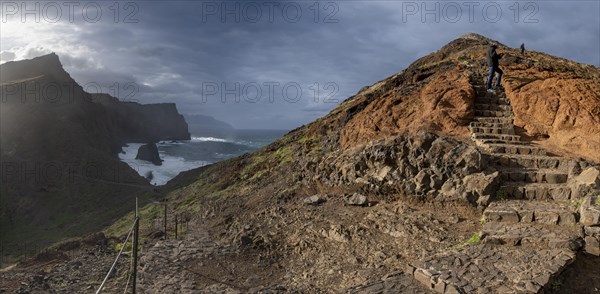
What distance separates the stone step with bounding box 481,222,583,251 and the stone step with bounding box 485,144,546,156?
3881mm

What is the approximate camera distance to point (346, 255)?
1053 cm

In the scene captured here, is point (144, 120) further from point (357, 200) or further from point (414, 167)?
point (414, 167)

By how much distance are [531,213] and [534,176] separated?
2288 mm

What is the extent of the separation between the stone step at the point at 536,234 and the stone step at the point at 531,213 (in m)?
0.02

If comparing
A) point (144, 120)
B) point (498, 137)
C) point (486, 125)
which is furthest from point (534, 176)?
point (144, 120)

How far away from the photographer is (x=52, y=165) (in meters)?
45.6

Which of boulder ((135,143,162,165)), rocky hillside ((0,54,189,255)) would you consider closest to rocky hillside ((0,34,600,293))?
rocky hillside ((0,54,189,255))

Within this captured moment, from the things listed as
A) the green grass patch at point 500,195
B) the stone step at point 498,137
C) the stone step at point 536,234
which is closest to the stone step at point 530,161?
the green grass patch at point 500,195

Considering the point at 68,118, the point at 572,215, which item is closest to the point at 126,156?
the point at 68,118

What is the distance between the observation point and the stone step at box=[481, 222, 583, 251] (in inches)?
313

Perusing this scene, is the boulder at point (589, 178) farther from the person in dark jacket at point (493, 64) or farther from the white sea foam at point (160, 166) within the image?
the white sea foam at point (160, 166)

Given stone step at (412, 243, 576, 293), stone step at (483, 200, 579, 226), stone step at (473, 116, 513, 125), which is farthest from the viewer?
stone step at (473, 116, 513, 125)

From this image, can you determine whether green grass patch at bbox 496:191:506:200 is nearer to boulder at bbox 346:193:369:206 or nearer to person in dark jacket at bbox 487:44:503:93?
boulder at bbox 346:193:369:206

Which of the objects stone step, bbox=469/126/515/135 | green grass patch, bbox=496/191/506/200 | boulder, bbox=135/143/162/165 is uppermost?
stone step, bbox=469/126/515/135
